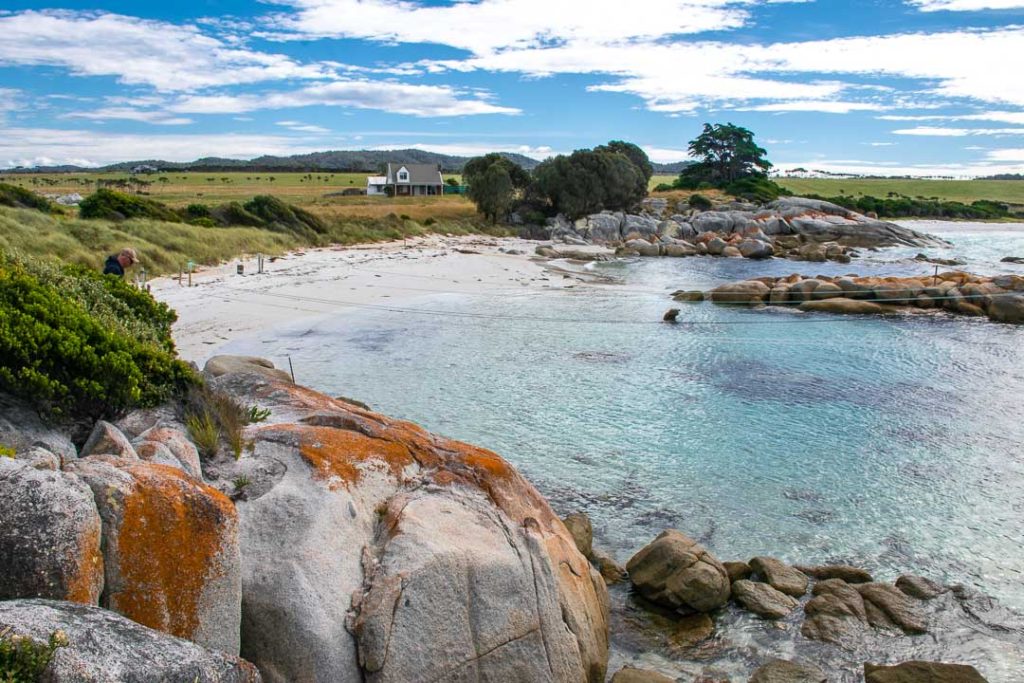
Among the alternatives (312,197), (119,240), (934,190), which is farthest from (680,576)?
(934,190)

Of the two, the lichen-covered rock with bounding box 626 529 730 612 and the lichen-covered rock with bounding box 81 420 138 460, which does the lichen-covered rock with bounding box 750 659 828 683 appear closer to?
the lichen-covered rock with bounding box 626 529 730 612

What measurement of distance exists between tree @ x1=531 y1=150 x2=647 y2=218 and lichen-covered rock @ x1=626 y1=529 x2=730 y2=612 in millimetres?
57356

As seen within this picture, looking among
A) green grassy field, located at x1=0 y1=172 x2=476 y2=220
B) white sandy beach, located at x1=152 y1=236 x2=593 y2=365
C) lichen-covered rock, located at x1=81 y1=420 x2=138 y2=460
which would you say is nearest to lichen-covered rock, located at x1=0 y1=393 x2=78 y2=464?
lichen-covered rock, located at x1=81 y1=420 x2=138 y2=460

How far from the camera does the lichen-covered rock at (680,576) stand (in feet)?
27.2

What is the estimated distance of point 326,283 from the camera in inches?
1182

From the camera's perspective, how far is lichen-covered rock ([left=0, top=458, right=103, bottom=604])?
3814 millimetres

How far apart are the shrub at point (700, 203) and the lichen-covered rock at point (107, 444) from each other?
75.5m

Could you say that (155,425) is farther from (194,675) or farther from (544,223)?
(544,223)

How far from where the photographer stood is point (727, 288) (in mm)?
32969

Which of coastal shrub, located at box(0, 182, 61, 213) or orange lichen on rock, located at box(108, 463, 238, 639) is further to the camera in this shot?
coastal shrub, located at box(0, 182, 61, 213)

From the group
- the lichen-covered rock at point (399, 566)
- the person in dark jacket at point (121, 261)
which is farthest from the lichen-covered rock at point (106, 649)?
the person in dark jacket at point (121, 261)

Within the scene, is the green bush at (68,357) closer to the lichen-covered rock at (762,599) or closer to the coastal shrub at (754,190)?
the lichen-covered rock at (762,599)

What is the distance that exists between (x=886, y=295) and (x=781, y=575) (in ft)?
85.4

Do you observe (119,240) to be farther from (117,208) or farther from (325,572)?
(325,572)
